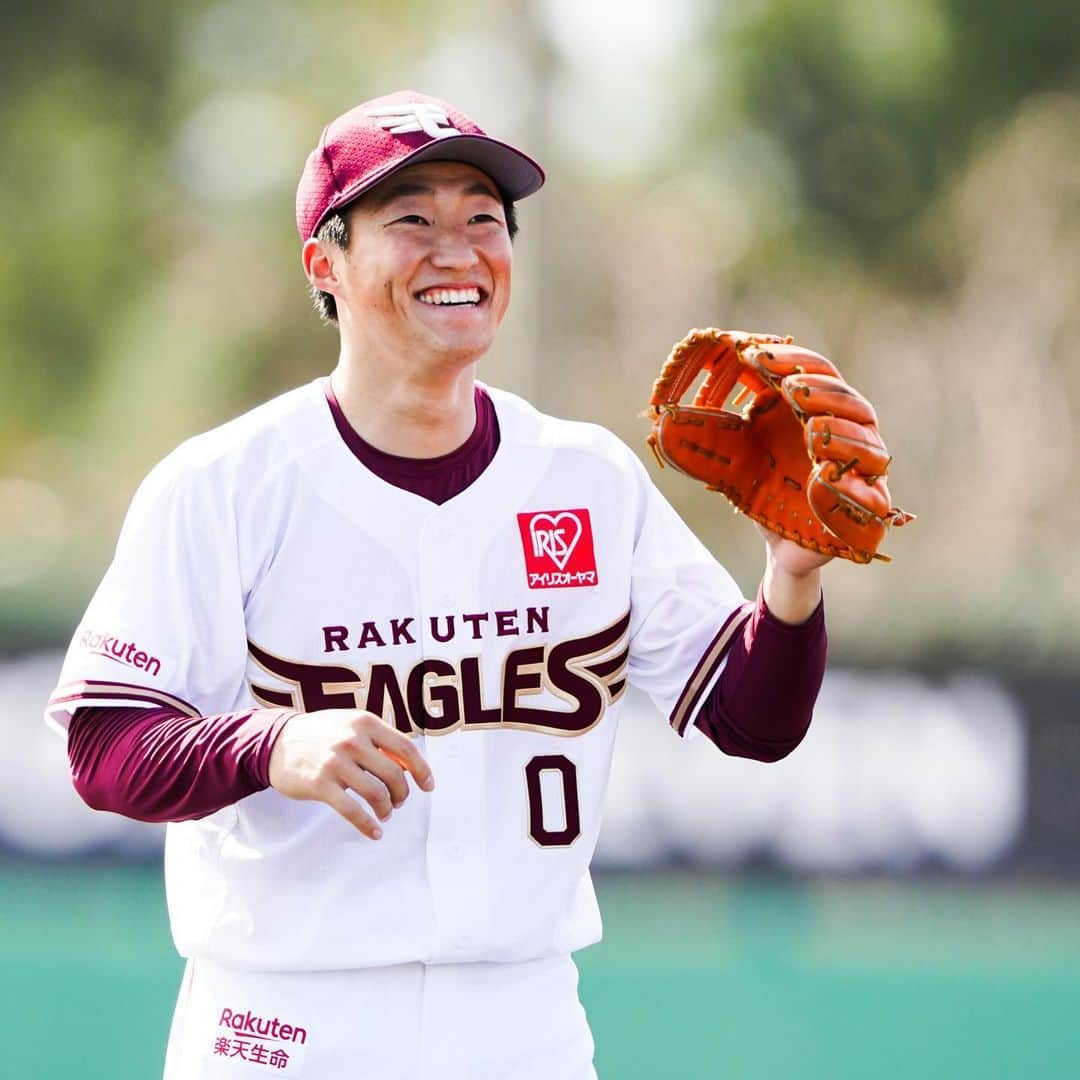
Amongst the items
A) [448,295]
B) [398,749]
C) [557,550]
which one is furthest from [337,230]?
[398,749]

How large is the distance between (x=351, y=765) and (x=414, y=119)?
0.76 m

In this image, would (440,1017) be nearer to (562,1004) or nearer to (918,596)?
(562,1004)

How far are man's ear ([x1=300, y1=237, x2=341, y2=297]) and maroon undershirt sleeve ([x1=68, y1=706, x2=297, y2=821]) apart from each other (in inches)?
21.7

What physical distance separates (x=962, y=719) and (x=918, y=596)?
0.40 metres

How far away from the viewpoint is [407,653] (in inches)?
82.4

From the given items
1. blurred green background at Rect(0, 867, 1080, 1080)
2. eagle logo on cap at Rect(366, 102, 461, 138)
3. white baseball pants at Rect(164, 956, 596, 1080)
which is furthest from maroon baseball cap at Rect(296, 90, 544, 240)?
blurred green background at Rect(0, 867, 1080, 1080)

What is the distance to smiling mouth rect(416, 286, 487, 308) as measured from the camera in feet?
6.77

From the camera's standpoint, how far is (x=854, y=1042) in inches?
169

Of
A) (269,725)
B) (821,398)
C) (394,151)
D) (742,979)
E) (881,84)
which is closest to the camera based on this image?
(269,725)

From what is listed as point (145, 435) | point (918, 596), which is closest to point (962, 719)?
point (918, 596)

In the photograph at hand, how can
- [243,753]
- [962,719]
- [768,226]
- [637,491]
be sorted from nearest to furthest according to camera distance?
[243,753] < [637,491] < [962,719] < [768,226]

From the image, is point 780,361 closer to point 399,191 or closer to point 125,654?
point 399,191

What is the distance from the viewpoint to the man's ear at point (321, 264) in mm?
2178

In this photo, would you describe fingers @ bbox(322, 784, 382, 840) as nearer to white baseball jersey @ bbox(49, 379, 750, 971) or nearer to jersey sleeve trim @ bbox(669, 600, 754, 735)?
white baseball jersey @ bbox(49, 379, 750, 971)
